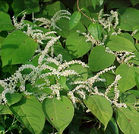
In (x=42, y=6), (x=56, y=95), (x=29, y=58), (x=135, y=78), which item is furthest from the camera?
(x=42, y=6)

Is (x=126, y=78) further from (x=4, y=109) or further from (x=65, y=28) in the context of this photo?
(x=4, y=109)

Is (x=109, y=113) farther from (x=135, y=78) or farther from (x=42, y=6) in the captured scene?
(x=42, y=6)

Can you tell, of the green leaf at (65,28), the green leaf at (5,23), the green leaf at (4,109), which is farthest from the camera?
the green leaf at (65,28)

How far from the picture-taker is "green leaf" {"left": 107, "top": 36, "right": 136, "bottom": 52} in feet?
7.52

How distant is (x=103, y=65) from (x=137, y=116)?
46 cm

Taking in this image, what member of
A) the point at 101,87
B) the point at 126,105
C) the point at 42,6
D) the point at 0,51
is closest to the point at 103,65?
the point at 101,87

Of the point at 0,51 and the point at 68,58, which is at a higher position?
the point at 0,51

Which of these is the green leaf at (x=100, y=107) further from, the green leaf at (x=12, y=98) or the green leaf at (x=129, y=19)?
the green leaf at (x=129, y=19)

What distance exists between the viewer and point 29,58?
6.05 feet

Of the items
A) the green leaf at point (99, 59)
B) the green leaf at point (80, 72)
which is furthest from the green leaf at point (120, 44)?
the green leaf at point (80, 72)

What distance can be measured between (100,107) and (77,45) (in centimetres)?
77

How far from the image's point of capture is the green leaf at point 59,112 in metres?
1.50

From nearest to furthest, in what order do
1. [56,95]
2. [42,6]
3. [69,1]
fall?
[56,95] < [42,6] < [69,1]

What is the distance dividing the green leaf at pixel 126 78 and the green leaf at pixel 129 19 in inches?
22.0
